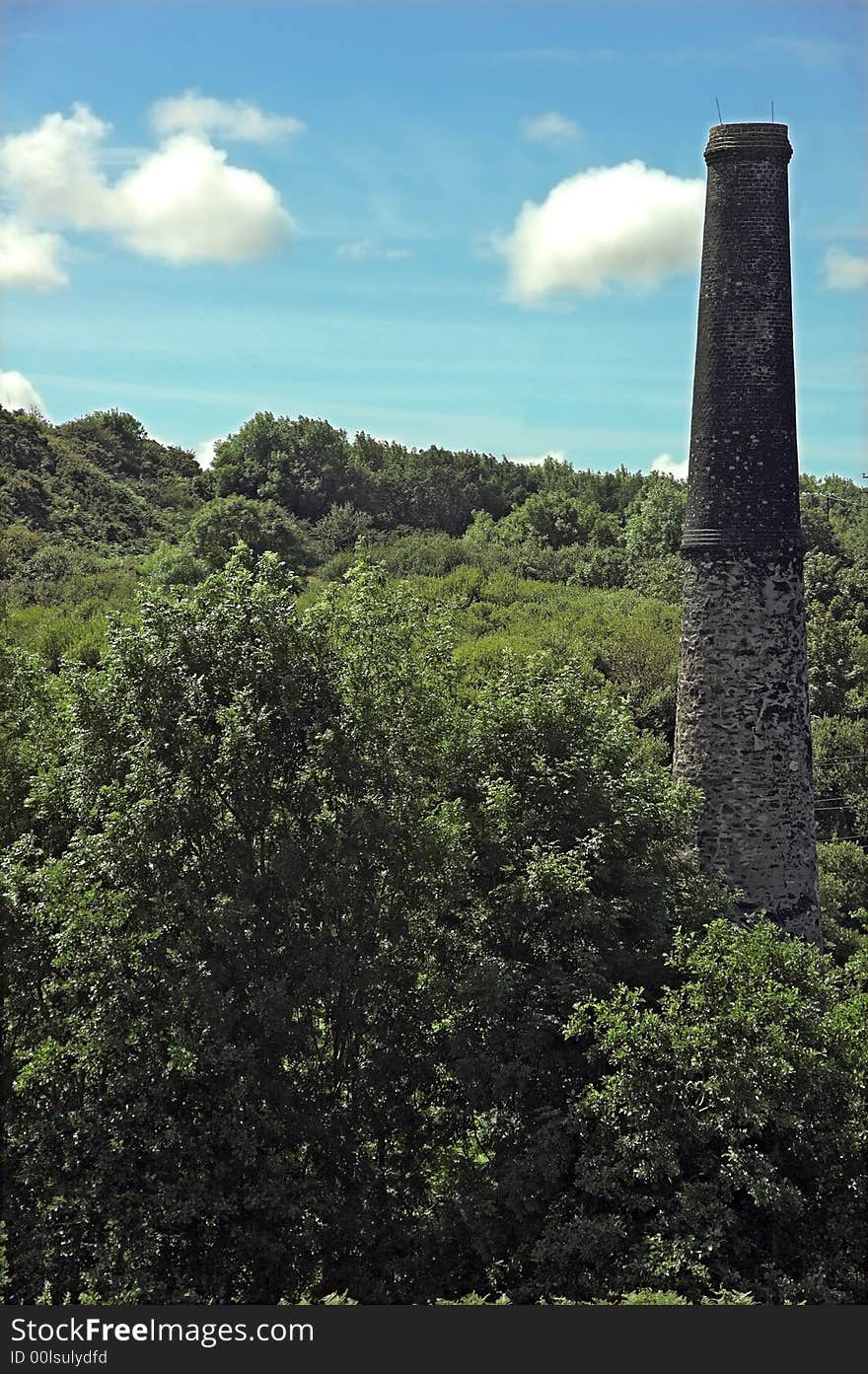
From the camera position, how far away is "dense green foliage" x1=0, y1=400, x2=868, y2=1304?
12.0 m

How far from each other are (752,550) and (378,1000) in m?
7.98

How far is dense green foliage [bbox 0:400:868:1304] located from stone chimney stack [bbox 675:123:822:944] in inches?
46.1

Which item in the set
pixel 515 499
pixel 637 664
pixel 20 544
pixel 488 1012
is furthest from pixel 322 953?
pixel 515 499

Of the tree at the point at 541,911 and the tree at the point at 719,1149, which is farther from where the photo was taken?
the tree at the point at 541,911

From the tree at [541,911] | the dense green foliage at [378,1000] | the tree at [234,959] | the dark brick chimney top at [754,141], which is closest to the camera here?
the tree at [234,959]

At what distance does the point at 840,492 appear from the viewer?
77.8 metres

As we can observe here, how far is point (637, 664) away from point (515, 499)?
41092 mm

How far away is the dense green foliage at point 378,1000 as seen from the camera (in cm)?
1199

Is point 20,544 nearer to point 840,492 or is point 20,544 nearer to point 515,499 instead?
point 515,499

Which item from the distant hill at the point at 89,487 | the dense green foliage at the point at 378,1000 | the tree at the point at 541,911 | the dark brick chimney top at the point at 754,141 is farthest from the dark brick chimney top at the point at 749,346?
the distant hill at the point at 89,487

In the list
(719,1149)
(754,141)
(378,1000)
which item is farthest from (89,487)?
(719,1149)

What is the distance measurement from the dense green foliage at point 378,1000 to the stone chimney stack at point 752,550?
117cm

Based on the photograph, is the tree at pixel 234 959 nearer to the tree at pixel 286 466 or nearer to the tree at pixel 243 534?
the tree at pixel 243 534

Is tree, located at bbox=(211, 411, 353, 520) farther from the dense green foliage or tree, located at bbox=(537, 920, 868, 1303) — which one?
tree, located at bbox=(537, 920, 868, 1303)
